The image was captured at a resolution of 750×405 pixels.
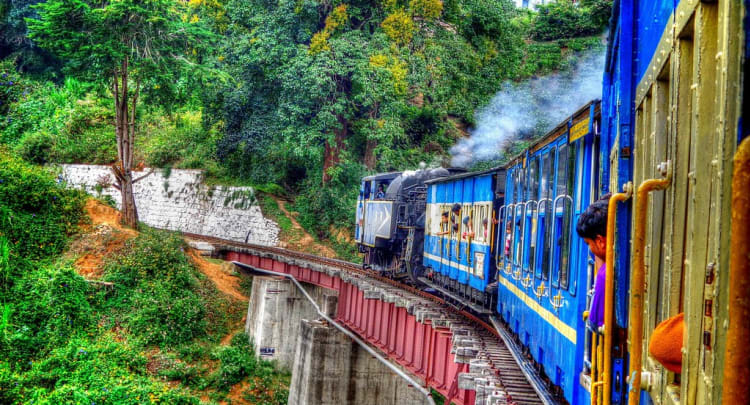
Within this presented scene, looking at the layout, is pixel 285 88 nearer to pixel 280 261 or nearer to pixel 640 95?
pixel 280 261

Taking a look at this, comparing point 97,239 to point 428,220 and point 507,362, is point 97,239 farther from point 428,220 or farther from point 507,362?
point 507,362

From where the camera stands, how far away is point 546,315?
7.56 meters

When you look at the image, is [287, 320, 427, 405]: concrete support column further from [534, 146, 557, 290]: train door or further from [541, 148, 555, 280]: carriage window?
[541, 148, 555, 280]: carriage window

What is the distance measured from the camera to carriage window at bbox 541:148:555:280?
7.55 meters

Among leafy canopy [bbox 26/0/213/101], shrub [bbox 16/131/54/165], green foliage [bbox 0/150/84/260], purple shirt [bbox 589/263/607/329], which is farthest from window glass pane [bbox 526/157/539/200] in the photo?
shrub [bbox 16/131/54/165]

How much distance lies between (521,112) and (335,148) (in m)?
10.8

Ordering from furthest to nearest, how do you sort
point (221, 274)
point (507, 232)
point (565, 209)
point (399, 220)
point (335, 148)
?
point (335, 148) → point (221, 274) → point (399, 220) → point (507, 232) → point (565, 209)

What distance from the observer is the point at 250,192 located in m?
36.8

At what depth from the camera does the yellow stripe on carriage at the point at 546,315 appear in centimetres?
623

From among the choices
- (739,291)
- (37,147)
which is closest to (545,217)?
(739,291)

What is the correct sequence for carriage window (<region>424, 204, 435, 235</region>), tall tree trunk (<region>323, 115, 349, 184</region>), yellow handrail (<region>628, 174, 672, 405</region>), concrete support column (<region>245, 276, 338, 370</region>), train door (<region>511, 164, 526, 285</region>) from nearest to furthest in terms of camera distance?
yellow handrail (<region>628, 174, 672, 405</region>), train door (<region>511, 164, 526, 285</region>), carriage window (<region>424, 204, 435, 235</region>), concrete support column (<region>245, 276, 338, 370</region>), tall tree trunk (<region>323, 115, 349, 184</region>)

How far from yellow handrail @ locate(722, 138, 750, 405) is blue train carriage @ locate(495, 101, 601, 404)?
3661 millimetres

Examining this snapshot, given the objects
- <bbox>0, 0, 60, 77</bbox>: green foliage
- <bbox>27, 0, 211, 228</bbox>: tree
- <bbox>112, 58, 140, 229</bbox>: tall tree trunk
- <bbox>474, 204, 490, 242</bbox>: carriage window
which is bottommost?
<bbox>474, 204, 490, 242</bbox>: carriage window

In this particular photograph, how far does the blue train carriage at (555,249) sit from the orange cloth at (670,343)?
2999 millimetres
